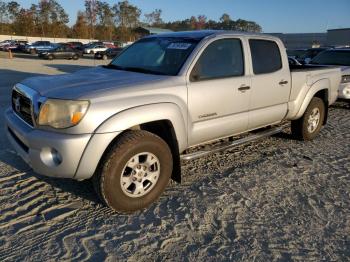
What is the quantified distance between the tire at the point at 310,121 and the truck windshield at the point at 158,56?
2.73 m

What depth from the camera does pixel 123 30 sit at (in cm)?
9112

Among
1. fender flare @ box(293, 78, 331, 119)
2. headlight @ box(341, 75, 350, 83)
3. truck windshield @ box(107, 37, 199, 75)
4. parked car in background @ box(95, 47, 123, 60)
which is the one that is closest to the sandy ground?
fender flare @ box(293, 78, 331, 119)

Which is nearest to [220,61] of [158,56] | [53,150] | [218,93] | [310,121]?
[218,93]

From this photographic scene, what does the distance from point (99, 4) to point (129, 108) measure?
9714 cm

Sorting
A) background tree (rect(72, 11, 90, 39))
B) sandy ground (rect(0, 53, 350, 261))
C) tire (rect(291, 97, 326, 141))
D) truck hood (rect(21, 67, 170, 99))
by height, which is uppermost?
background tree (rect(72, 11, 90, 39))

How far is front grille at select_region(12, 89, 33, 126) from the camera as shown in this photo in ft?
12.0

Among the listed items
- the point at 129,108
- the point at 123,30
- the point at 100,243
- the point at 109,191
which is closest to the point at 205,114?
the point at 129,108

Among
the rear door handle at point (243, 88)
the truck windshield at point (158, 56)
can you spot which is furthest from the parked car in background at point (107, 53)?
the rear door handle at point (243, 88)

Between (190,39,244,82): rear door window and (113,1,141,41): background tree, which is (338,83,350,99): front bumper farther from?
(113,1,141,41): background tree

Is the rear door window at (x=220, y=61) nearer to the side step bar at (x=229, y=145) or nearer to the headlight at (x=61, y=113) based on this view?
the side step bar at (x=229, y=145)

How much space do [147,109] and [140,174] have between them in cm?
66

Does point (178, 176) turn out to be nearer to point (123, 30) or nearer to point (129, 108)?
point (129, 108)

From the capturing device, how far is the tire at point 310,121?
6.11 m

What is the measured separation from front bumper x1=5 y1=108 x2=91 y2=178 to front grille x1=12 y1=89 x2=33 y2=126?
0.53 ft
